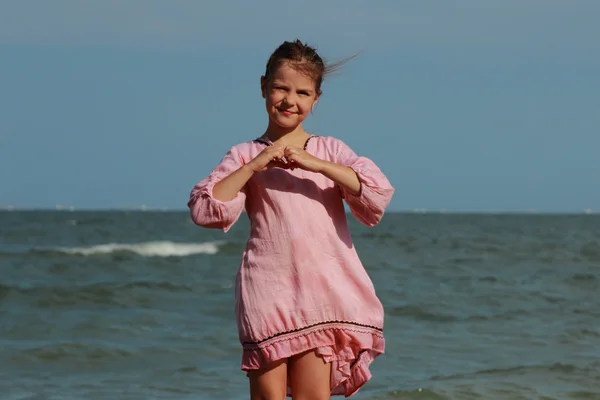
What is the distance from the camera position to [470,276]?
51.8 ft

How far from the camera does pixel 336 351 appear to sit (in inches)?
128

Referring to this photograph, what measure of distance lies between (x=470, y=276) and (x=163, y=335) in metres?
7.74

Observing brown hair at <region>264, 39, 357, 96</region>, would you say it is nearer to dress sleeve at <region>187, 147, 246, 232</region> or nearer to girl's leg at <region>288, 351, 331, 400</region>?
dress sleeve at <region>187, 147, 246, 232</region>

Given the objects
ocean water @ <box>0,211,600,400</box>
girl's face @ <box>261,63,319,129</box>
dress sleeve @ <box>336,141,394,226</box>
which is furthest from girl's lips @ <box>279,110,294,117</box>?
ocean water @ <box>0,211,600,400</box>

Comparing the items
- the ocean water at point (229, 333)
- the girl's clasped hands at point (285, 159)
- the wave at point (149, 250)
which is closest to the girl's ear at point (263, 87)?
the girl's clasped hands at point (285, 159)

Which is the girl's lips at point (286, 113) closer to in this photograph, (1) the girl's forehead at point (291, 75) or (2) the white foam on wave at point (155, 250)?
(1) the girl's forehead at point (291, 75)

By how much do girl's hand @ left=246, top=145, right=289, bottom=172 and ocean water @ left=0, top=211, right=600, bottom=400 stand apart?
12.2 feet

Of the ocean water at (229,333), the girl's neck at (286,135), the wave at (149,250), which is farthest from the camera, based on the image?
the wave at (149,250)

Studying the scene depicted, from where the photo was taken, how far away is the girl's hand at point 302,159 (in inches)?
121

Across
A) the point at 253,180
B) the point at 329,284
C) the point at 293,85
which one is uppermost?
the point at 293,85

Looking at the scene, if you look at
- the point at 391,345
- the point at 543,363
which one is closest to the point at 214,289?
the point at 391,345

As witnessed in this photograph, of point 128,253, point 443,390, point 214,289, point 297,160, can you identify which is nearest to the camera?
point 297,160

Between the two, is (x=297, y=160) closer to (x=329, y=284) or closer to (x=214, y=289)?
(x=329, y=284)

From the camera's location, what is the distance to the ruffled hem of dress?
3189 millimetres
